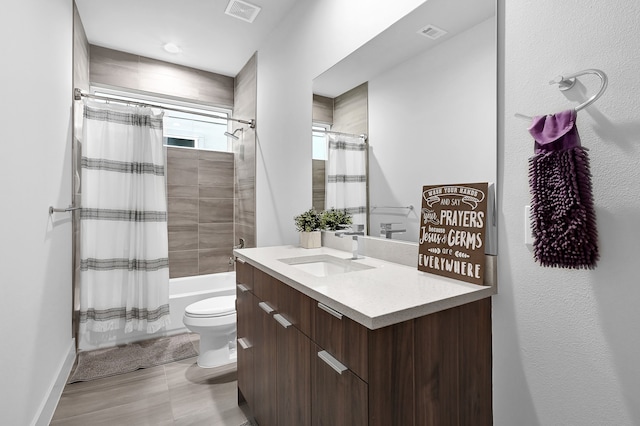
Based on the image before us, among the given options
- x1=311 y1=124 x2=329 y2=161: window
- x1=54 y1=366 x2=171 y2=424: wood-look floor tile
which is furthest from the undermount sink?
x1=54 y1=366 x2=171 y2=424: wood-look floor tile

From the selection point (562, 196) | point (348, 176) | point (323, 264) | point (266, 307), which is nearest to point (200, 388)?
point (266, 307)

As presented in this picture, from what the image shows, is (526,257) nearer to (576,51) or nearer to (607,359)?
(607,359)

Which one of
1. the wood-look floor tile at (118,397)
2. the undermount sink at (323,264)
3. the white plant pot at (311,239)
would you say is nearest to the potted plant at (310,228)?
the white plant pot at (311,239)

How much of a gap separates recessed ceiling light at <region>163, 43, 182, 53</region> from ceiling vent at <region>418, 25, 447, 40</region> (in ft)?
8.38

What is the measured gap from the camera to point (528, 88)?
1001 millimetres

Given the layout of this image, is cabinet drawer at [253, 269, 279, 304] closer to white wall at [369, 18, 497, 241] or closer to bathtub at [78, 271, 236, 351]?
white wall at [369, 18, 497, 241]

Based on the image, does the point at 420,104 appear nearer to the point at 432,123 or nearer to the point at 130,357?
the point at 432,123

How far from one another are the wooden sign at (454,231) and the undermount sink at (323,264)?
38 cm

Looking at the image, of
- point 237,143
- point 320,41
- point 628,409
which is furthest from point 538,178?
point 237,143

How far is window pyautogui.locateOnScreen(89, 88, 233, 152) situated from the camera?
344 centimetres

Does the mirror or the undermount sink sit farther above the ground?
the mirror

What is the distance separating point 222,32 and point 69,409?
2.89 m

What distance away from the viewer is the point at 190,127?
3600 mm

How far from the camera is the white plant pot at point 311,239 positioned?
203 centimetres
